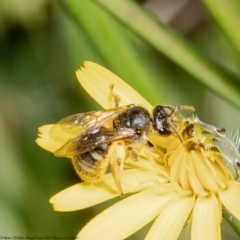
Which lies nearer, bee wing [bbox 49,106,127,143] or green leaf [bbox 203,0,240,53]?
green leaf [bbox 203,0,240,53]

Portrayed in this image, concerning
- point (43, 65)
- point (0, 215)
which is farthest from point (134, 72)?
point (43, 65)

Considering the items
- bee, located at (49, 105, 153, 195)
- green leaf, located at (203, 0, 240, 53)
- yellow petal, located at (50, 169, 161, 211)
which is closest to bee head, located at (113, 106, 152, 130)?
bee, located at (49, 105, 153, 195)

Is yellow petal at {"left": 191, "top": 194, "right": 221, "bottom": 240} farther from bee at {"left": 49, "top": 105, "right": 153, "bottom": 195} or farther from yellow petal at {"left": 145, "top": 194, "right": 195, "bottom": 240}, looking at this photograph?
bee at {"left": 49, "top": 105, "right": 153, "bottom": 195}

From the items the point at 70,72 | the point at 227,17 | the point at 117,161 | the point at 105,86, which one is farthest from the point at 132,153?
the point at 70,72

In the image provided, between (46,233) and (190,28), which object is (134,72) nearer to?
(46,233)

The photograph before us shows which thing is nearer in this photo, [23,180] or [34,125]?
[23,180]

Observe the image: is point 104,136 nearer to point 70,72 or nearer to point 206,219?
point 206,219
